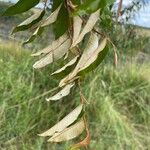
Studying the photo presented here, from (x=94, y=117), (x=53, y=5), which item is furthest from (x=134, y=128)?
Answer: (x=53, y=5)

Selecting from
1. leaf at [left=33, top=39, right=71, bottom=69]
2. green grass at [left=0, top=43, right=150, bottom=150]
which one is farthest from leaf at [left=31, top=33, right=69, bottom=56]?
green grass at [left=0, top=43, right=150, bottom=150]

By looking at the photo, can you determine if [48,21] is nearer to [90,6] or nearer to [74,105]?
[90,6]

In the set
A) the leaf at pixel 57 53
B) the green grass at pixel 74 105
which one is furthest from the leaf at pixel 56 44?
the green grass at pixel 74 105

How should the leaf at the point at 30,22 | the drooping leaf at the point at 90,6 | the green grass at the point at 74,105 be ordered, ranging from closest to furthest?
the drooping leaf at the point at 90,6
the leaf at the point at 30,22
the green grass at the point at 74,105

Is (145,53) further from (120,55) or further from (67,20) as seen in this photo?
(67,20)

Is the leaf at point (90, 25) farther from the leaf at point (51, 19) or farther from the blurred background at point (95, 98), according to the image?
the blurred background at point (95, 98)

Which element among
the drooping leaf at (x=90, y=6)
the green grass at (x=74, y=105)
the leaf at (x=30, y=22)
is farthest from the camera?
the green grass at (x=74, y=105)
